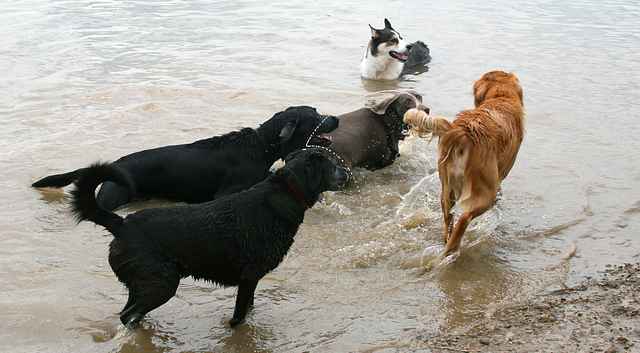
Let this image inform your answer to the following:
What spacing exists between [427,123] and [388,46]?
707 cm

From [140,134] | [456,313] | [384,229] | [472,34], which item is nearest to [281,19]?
[472,34]

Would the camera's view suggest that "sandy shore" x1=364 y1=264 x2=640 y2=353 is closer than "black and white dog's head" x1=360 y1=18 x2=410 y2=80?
Yes

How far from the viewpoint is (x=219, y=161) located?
6961 millimetres

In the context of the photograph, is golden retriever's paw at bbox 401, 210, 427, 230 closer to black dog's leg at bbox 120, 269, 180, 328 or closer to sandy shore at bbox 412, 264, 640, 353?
sandy shore at bbox 412, 264, 640, 353

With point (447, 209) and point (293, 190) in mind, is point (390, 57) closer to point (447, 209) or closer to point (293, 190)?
point (447, 209)

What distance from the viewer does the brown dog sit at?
558 centimetres

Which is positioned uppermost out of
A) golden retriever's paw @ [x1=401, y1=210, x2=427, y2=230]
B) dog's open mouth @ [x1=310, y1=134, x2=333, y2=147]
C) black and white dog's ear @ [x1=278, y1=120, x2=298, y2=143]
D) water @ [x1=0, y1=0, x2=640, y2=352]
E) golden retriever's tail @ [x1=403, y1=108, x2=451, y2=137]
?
golden retriever's tail @ [x1=403, y1=108, x2=451, y2=137]

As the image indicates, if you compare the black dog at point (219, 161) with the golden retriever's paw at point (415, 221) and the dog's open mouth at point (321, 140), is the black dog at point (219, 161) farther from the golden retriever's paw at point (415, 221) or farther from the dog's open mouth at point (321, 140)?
the golden retriever's paw at point (415, 221)

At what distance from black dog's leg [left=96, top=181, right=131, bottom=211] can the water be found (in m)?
0.36

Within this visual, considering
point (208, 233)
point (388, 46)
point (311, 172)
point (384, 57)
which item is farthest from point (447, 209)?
point (388, 46)

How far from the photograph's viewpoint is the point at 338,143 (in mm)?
7641

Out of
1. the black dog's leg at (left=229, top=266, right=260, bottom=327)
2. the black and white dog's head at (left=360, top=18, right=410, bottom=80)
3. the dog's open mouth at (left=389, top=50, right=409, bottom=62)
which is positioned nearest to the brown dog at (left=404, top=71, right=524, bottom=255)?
the black dog's leg at (left=229, top=266, right=260, bottom=327)

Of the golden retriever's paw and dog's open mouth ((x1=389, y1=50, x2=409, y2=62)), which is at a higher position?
dog's open mouth ((x1=389, y1=50, x2=409, y2=62))

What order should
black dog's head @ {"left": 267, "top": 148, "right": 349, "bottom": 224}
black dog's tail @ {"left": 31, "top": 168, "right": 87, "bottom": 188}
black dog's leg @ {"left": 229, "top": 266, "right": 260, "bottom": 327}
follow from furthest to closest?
1. black dog's tail @ {"left": 31, "top": 168, "right": 87, "bottom": 188}
2. black dog's head @ {"left": 267, "top": 148, "right": 349, "bottom": 224}
3. black dog's leg @ {"left": 229, "top": 266, "right": 260, "bottom": 327}
